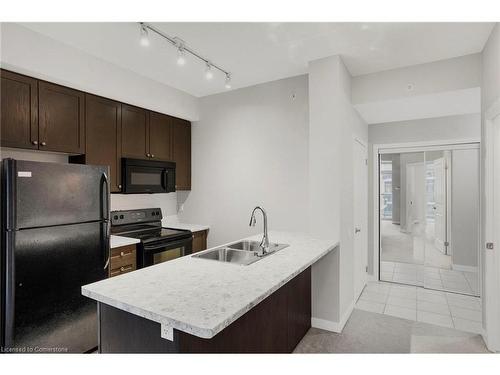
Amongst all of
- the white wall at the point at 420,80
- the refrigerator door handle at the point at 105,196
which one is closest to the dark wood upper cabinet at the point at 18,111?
the refrigerator door handle at the point at 105,196

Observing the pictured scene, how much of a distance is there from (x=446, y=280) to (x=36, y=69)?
518 centimetres

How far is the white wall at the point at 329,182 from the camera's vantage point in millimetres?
2697

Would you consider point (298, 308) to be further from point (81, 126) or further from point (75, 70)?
point (75, 70)

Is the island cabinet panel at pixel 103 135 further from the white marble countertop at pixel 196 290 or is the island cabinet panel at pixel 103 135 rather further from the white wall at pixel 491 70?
the white wall at pixel 491 70

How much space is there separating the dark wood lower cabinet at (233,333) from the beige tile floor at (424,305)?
136cm

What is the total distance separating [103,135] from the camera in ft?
9.70

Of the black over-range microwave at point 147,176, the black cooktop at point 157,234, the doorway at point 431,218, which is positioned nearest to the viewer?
the black cooktop at point 157,234

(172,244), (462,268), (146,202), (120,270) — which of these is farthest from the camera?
(462,268)

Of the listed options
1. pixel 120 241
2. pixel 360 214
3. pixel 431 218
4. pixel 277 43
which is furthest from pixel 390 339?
pixel 277 43

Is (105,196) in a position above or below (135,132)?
below

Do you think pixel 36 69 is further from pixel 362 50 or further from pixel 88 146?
pixel 362 50

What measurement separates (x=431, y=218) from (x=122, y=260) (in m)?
4.03

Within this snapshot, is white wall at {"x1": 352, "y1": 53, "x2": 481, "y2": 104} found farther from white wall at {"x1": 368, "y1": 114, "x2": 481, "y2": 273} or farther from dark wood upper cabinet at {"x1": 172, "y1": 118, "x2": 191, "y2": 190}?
dark wood upper cabinet at {"x1": 172, "y1": 118, "x2": 191, "y2": 190}
